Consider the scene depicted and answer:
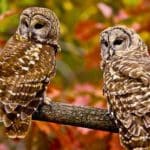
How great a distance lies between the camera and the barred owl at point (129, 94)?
692 cm

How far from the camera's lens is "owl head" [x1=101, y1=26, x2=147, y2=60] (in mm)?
7965

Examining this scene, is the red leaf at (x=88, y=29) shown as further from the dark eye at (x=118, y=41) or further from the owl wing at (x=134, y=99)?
the owl wing at (x=134, y=99)

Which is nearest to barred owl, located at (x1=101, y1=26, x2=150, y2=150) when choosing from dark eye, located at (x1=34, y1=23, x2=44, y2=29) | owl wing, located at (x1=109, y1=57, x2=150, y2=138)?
owl wing, located at (x1=109, y1=57, x2=150, y2=138)

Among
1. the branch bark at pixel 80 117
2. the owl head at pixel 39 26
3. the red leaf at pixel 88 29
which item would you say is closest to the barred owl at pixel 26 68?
the owl head at pixel 39 26

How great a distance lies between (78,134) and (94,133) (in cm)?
17

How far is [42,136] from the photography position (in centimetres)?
850

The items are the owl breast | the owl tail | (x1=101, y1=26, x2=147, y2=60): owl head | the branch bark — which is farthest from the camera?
(x1=101, y1=26, x2=147, y2=60): owl head

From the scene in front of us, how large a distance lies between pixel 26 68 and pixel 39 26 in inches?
31.1

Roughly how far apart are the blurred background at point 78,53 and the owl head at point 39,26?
1.35 ft

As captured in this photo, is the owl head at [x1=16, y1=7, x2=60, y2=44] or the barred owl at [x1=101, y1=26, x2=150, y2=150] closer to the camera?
the barred owl at [x1=101, y1=26, x2=150, y2=150]

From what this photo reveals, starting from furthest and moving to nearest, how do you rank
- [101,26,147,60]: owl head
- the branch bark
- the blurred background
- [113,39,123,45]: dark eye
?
1. the blurred background
2. [113,39,123,45]: dark eye
3. [101,26,147,60]: owl head
4. the branch bark

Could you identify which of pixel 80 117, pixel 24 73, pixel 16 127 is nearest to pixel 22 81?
pixel 24 73

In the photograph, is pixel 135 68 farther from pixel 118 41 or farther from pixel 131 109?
pixel 118 41

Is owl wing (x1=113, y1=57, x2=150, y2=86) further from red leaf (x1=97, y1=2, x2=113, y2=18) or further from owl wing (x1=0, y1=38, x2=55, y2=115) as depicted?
red leaf (x1=97, y1=2, x2=113, y2=18)
